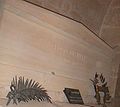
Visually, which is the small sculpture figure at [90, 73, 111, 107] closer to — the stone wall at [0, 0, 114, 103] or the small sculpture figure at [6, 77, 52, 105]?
the stone wall at [0, 0, 114, 103]

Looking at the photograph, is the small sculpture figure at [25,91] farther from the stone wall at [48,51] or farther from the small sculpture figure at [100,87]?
the small sculpture figure at [100,87]

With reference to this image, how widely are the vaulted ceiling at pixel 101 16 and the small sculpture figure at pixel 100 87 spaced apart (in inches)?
16.6

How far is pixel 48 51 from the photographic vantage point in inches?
81.7

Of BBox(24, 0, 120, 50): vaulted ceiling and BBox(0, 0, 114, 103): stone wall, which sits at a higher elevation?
BBox(24, 0, 120, 50): vaulted ceiling

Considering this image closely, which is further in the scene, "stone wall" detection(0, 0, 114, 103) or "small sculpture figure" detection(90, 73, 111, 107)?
"small sculpture figure" detection(90, 73, 111, 107)

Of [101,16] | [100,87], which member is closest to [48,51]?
[100,87]

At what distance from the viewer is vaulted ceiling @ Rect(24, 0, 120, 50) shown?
274cm

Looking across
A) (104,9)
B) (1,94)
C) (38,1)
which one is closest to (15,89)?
(1,94)

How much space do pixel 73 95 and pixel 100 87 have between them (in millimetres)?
506

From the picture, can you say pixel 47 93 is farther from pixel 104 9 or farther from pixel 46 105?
pixel 104 9

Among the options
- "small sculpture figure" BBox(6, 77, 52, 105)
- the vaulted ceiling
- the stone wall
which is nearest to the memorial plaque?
the stone wall

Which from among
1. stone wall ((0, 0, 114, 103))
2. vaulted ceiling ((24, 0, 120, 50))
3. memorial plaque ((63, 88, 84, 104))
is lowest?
memorial plaque ((63, 88, 84, 104))

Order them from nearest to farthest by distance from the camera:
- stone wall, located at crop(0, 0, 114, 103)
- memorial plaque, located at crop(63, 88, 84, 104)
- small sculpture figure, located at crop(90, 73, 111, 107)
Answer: stone wall, located at crop(0, 0, 114, 103) < memorial plaque, located at crop(63, 88, 84, 104) < small sculpture figure, located at crop(90, 73, 111, 107)

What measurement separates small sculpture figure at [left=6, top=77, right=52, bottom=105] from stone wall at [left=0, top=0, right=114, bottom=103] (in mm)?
39
